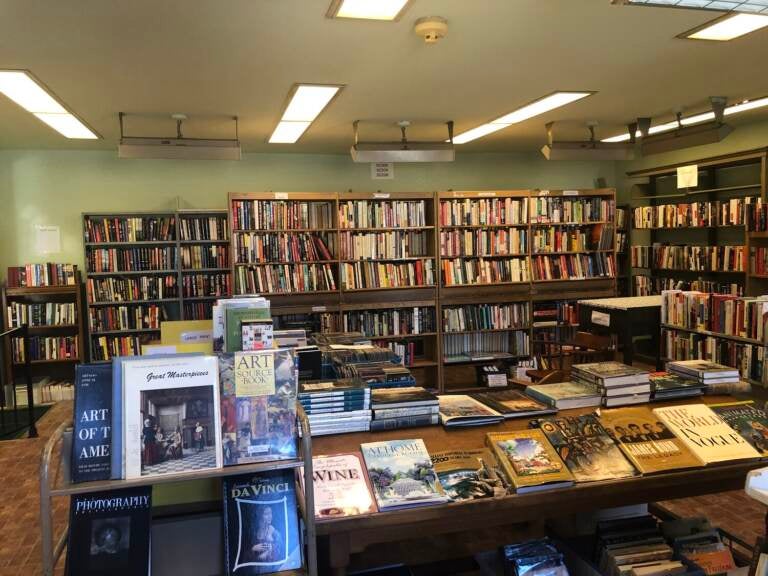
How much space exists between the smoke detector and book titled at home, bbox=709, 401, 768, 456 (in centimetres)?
203

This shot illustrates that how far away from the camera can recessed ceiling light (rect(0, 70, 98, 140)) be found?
3629mm

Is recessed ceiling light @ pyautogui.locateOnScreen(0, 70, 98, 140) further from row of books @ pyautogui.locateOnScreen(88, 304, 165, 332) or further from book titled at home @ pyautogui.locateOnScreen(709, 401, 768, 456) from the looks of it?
book titled at home @ pyautogui.locateOnScreen(709, 401, 768, 456)

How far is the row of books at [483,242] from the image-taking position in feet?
22.5

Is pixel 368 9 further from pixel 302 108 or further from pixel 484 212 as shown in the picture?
pixel 484 212

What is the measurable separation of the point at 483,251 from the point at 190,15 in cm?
477

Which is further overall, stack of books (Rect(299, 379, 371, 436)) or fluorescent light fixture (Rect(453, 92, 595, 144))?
fluorescent light fixture (Rect(453, 92, 595, 144))

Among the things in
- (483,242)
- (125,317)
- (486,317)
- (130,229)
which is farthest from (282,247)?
(486,317)

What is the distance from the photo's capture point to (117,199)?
262 inches

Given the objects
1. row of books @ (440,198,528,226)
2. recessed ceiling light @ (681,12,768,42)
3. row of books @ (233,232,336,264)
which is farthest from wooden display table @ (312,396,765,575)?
row of books @ (440,198,528,226)

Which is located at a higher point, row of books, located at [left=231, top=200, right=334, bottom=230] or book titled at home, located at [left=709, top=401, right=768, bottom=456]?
row of books, located at [left=231, top=200, right=334, bottom=230]

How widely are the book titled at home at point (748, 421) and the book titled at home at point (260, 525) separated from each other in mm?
1618

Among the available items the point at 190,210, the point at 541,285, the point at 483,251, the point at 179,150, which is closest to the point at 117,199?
the point at 190,210

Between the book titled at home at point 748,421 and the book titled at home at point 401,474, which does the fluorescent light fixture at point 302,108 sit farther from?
the book titled at home at point 748,421

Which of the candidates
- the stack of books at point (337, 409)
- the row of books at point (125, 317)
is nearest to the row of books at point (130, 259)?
the row of books at point (125, 317)
